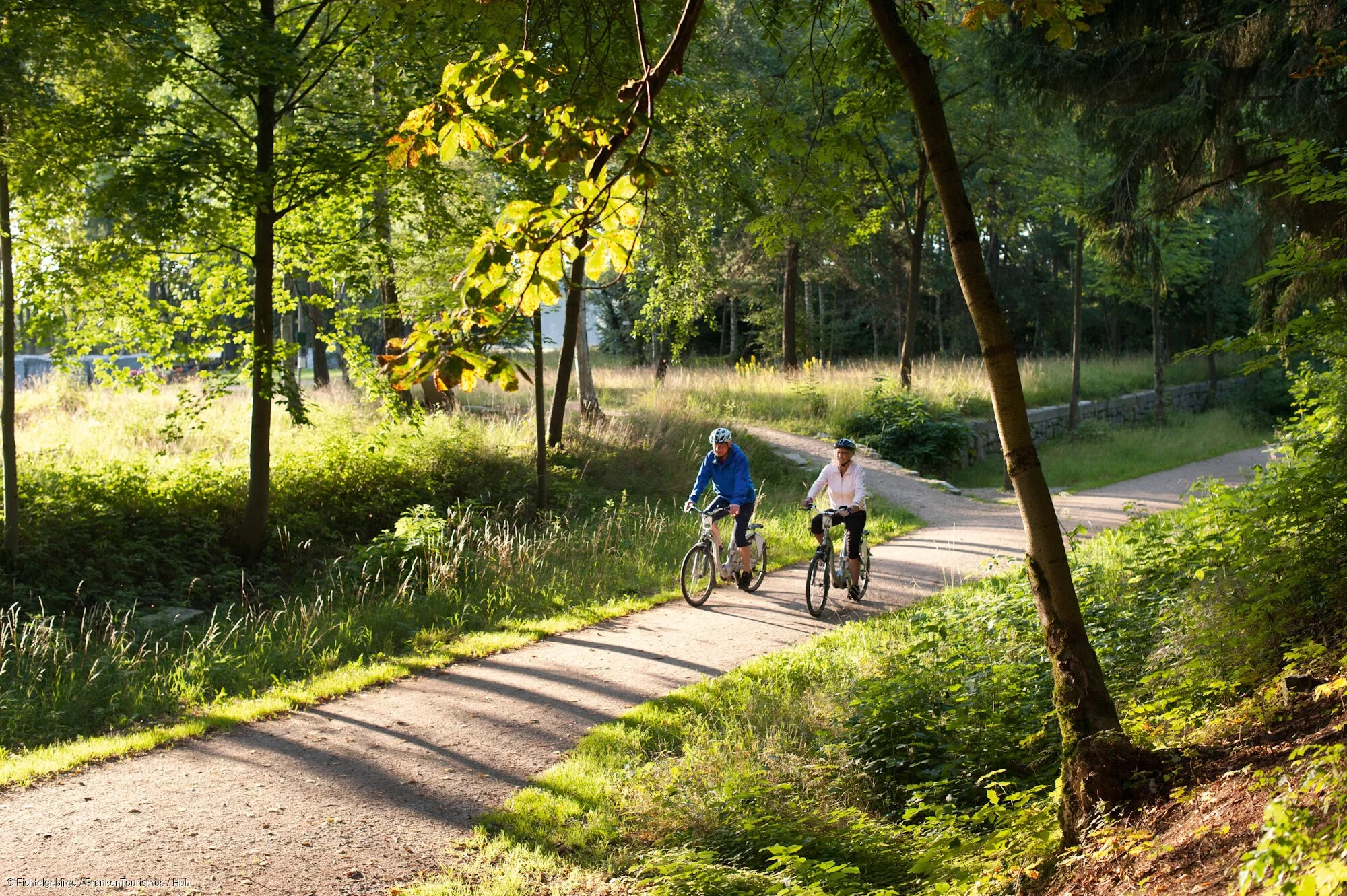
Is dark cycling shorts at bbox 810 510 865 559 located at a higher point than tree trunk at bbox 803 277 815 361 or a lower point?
lower

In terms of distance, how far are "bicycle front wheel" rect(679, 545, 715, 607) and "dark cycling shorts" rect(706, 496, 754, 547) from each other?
0.38 metres

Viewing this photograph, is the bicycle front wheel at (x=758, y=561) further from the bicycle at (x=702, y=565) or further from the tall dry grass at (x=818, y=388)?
the tall dry grass at (x=818, y=388)

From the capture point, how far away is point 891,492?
19.2 m

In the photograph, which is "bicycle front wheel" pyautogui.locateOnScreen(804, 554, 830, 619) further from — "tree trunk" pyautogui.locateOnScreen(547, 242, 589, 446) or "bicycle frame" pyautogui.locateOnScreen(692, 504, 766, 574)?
"tree trunk" pyautogui.locateOnScreen(547, 242, 589, 446)

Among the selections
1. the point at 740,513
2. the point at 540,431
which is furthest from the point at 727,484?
the point at 540,431

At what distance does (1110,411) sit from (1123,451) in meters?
5.73

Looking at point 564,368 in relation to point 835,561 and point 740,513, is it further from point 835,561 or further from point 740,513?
point 835,561

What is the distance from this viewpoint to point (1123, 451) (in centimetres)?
2447

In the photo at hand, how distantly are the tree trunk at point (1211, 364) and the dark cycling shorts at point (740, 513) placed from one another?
26463 mm

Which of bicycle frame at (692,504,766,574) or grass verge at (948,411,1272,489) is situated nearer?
bicycle frame at (692,504,766,574)

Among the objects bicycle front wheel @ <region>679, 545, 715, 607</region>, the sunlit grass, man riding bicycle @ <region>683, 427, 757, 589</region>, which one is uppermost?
the sunlit grass

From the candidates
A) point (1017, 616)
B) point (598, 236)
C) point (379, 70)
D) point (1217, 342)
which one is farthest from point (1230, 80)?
point (598, 236)

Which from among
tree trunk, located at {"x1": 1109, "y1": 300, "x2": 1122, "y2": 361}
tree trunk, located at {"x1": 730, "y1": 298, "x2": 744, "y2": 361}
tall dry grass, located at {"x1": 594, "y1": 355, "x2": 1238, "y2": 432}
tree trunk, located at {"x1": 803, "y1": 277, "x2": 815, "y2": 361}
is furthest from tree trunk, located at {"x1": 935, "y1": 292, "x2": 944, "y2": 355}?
tall dry grass, located at {"x1": 594, "y1": 355, "x2": 1238, "y2": 432}

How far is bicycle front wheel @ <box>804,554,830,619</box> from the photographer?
34.6ft
